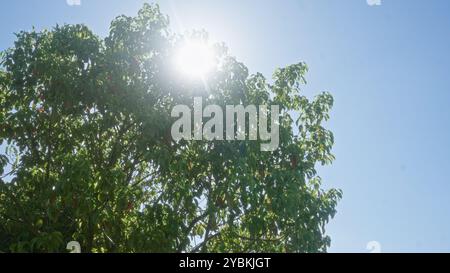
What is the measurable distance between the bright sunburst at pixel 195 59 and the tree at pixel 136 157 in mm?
236

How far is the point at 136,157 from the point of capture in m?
12.9

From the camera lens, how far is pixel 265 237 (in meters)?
12.1

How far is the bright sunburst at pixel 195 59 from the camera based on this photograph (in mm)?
12031

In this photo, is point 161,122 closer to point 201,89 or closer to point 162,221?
point 201,89

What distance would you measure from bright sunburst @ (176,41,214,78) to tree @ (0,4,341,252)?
24 centimetres

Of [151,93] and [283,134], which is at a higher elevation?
[151,93]

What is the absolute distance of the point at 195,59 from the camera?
12305 mm

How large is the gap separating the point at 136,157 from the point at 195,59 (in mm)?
3114

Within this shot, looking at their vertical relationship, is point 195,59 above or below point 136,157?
above

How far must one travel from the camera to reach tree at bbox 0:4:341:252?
1018 cm

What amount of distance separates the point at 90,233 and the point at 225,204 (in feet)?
10.4
